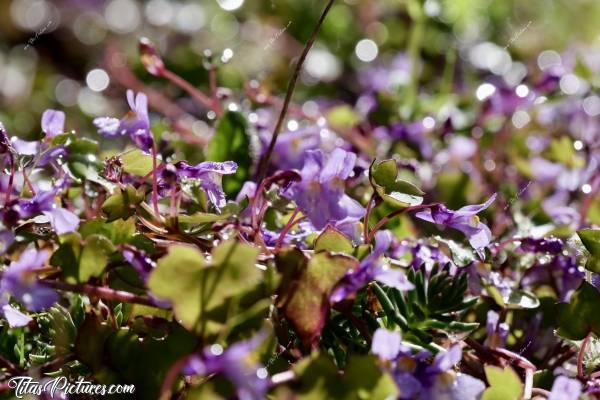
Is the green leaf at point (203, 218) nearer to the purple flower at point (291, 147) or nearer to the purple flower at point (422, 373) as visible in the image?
the purple flower at point (422, 373)

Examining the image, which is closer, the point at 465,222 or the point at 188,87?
the point at 465,222

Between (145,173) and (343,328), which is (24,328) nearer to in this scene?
(145,173)

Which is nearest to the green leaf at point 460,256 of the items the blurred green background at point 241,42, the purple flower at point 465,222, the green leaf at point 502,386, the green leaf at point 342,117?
the purple flower at point 465,222

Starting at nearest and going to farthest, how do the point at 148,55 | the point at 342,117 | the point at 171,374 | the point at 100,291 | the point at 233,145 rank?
the point at 171,374
the point at 100,291
the point at 233,145
the point at 148,55
the point at 342,117

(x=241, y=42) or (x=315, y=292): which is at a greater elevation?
(x=315, y=292)

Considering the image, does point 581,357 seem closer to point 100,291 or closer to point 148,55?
point 100,291

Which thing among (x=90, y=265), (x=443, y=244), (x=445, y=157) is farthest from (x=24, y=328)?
(x=445, y=157)

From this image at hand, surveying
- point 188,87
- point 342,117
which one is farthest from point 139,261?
point 342,117

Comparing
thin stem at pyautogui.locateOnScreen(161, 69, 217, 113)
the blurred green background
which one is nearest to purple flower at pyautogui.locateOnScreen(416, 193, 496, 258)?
thin stem at pyautogui.locateOnScreen(161, 69, 217, 113)
